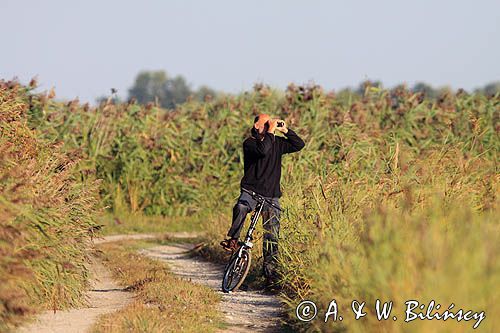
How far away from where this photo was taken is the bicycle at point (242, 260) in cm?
1299

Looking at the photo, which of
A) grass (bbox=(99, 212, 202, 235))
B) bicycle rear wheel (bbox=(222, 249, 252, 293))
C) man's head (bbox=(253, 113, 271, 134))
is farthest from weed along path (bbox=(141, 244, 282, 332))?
grass (bbox=(99, 212, 202, 235))

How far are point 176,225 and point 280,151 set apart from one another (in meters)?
11.2

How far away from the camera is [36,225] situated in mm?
10812

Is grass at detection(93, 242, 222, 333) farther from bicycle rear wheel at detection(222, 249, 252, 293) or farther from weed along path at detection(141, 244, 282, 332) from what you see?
bicycle rear wheel at detection(222, 249, 252, 293)

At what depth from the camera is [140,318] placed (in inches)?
376

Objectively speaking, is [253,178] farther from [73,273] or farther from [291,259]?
[73,273]

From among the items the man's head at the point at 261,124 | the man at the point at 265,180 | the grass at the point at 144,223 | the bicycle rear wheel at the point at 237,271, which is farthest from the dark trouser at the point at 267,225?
the grass at the point at 144,223

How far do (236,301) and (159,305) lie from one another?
1609mm

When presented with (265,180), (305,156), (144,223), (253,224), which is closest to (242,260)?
(253,224)

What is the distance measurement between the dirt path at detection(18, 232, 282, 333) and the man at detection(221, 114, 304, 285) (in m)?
0.65

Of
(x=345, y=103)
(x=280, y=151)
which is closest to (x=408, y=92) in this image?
(x=345, y=103)

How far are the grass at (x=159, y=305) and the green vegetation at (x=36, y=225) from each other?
808mm

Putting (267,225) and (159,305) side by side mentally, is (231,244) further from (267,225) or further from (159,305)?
(159,305)

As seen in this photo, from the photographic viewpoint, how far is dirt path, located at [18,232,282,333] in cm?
1010
